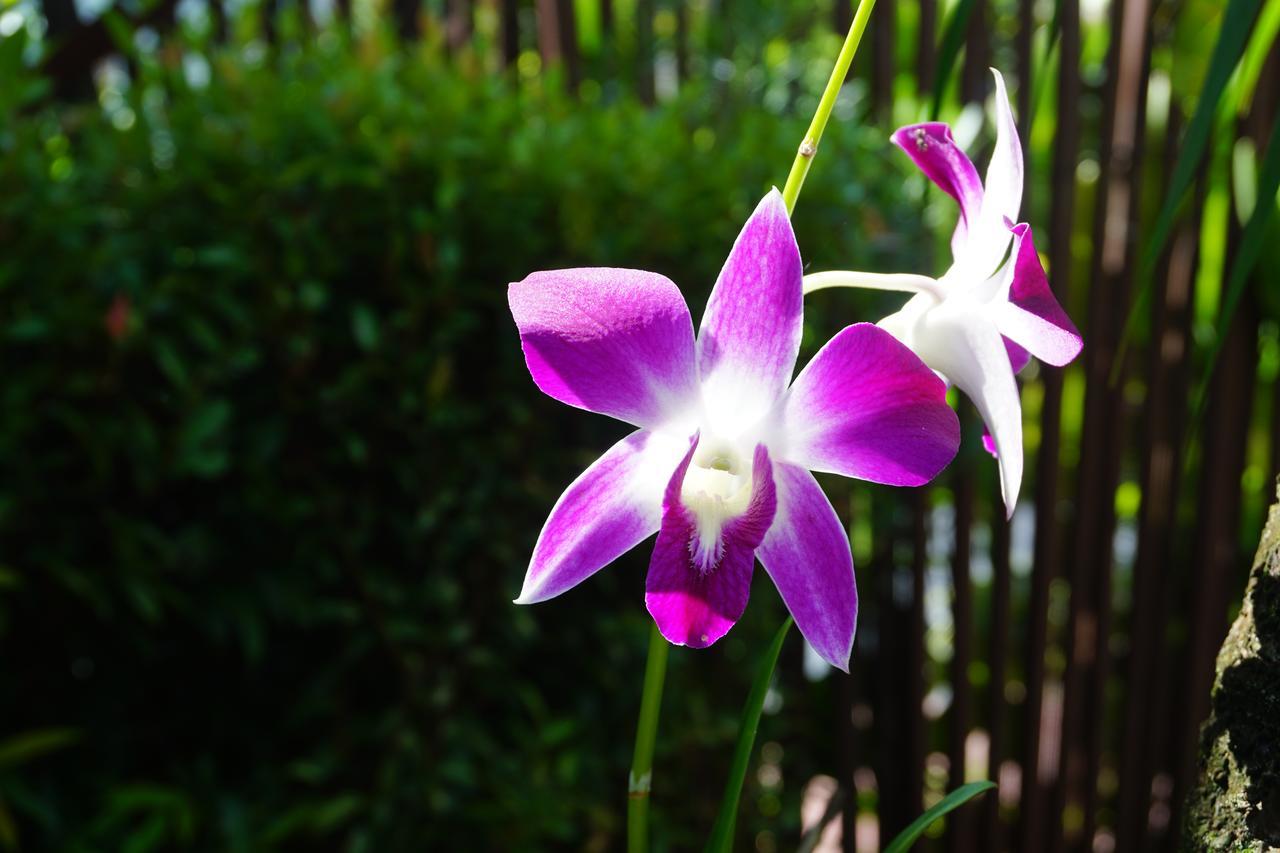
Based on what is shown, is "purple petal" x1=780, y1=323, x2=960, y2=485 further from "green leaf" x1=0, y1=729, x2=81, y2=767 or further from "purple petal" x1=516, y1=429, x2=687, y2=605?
"green leaf" x1=0, y1=729, x2=81, y2=767

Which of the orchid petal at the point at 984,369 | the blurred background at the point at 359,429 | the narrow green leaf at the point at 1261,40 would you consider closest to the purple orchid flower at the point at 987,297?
the orchid petal at the point at 984,369

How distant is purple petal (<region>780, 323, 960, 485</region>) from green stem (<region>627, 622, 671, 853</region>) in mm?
120

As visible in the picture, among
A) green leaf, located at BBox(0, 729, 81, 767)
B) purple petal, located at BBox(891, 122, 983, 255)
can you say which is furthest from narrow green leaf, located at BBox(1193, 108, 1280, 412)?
green leaf, located at BBox(0, 729, 81, 767)

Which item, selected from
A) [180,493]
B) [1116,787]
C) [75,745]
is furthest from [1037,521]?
[75,745]

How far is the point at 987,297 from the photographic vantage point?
1.87ft

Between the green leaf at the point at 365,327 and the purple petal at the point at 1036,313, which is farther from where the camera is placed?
the green leaf at the point at 365,327

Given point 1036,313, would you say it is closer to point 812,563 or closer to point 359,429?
point 812,563

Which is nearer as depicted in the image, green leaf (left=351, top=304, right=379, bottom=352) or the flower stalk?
the flower stalk

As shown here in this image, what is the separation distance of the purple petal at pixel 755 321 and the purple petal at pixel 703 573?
32 millimetres

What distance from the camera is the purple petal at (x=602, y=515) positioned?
562 mm

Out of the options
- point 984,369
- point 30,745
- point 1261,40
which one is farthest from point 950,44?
point 30,745

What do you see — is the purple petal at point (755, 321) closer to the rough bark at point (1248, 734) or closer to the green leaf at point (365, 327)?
the rough bark at point (1248, 734)

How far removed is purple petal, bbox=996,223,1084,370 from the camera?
54cm

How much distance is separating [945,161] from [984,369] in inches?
4.5
